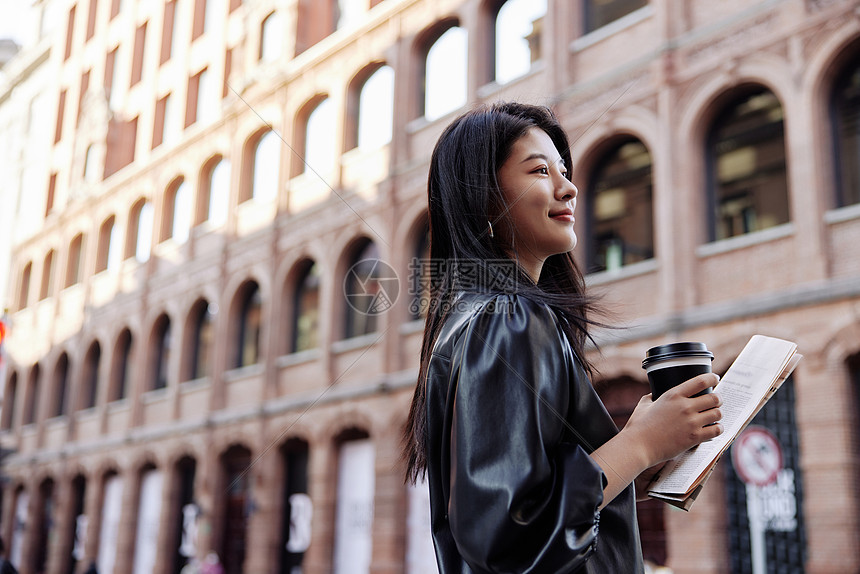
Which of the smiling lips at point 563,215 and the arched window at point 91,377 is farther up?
the arched window at point 91,377

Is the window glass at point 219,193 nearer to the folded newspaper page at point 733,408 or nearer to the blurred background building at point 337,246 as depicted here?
the blurred background building at point 337,246

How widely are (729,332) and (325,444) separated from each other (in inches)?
394

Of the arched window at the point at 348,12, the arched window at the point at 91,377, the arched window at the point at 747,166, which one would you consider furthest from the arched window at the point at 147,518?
the arched window at the point at 747,166

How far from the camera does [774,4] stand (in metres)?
13.9

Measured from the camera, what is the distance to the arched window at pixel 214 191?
2625 centimetres

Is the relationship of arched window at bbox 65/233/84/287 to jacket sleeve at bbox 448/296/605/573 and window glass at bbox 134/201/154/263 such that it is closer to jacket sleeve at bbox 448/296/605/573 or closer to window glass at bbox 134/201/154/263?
window glass at bbox 134/201/154/263

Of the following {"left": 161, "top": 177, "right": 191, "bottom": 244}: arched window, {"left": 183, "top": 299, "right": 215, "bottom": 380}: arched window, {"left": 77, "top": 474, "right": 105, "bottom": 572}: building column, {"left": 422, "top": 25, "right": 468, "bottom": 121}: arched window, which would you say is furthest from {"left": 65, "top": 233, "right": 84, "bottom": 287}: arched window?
{"left": 422, "top": 25, "right": 468, "bottom": 121}: arched window

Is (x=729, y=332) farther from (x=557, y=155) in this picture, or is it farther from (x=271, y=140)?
(x=271, y=140)

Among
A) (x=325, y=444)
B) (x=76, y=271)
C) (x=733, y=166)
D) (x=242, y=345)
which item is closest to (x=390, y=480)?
(x=325, y=444)

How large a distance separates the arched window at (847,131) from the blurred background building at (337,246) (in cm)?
3

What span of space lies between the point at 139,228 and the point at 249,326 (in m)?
7.93

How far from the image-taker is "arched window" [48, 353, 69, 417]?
3331 cm

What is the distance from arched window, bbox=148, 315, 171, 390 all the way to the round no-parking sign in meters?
20.6

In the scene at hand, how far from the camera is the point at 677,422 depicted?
1692 millimetres
